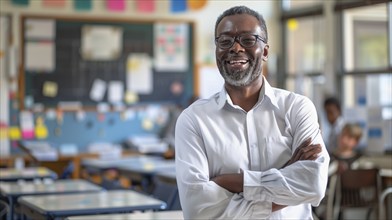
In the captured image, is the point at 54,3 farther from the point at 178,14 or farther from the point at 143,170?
the point at 143,170

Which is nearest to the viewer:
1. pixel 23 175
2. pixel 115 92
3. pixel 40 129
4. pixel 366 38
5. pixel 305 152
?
pixel 305 152

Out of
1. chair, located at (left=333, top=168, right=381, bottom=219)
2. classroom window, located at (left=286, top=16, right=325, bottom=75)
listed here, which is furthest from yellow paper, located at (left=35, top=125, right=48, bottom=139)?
chair, located at (left=333, top=168, right=381, bottom=219)

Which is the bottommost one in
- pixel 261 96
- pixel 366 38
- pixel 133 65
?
pixel 261 96

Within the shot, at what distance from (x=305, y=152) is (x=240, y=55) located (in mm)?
378

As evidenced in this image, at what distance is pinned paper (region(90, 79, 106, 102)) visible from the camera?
10.3 meters

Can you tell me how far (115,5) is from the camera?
33.8ft

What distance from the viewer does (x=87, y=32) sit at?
33.7 ft

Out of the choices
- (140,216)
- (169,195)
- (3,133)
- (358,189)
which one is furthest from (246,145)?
(3,133)

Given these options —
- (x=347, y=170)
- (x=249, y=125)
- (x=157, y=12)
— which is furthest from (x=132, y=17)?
(x=249, y=125)

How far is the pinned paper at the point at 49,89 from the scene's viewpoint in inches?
395

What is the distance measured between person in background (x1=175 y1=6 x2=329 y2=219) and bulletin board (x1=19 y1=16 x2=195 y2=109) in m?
7.72

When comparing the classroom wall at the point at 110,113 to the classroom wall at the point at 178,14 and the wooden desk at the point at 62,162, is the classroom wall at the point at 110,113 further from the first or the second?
the wooden desk at the point at 62,162

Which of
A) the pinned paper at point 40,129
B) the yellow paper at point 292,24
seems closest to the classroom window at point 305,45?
the yellow paper at point 292,24

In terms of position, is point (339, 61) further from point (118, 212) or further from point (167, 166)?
point (118, 212)
